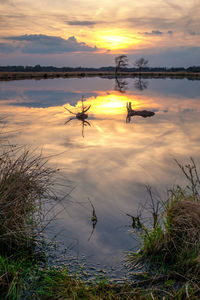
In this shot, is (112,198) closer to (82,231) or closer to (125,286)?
(82,231)

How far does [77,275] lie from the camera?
4.05 m

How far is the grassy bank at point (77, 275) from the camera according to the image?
3557 mm

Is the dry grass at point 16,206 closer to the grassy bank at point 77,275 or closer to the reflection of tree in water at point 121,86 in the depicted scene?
the grassy bank at point 77,275

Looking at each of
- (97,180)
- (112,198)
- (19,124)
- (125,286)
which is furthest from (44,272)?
(19,124)

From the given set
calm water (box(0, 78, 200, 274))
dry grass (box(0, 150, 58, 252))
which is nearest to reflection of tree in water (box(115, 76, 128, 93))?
calm water (box(0, 78, 200, 274))

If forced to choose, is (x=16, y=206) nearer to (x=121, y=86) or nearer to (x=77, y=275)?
(x=77, y=275)

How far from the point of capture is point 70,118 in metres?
20.3

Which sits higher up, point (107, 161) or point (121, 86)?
point (121, 86)

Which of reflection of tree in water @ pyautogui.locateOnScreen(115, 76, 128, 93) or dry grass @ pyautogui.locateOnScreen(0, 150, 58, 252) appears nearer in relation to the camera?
dry grass @ pyautogui.locateOnScreen(0, 150, 58, 252)

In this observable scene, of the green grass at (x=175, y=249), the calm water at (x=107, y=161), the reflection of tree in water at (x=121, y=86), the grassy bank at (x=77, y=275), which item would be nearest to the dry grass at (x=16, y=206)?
the grassy bank at (x=77, y=275)

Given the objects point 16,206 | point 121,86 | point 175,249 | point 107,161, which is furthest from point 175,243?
point 121,86

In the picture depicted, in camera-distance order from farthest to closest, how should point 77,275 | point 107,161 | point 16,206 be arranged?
1. point 107,161
2. point 16,206
3. point 77,275

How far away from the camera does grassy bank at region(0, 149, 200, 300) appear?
3557 mm

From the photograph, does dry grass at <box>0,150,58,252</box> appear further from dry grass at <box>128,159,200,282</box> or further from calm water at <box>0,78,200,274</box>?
dry grass at <box>128,159,200,282</box>
